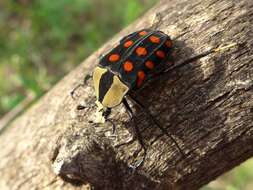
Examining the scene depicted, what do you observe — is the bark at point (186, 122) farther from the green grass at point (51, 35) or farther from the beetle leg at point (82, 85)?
the green grass at point (51, 35)

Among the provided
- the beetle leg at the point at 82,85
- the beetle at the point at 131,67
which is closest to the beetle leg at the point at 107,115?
the beetle at the point at 131,67

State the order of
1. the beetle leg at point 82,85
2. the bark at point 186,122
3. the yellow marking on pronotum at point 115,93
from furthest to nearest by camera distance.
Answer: the beetle leg at point 82,85 → the yellow marking on pronotum at point 115,93 → the bark at point 186,122

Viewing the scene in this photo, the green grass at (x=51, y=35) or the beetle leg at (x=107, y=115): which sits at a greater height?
the beetle leg at (x=107, y=115)

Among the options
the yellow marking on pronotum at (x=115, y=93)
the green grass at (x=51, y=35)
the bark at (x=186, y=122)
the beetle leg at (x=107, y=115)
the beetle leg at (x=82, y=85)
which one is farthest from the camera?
the green grass at (x=51, y=35)

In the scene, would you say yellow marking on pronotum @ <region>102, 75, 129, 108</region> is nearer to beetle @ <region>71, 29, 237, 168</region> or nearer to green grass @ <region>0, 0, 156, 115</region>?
beetle @ <region>71, 29, 237, 168</region>

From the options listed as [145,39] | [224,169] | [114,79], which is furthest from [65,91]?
[224,169]

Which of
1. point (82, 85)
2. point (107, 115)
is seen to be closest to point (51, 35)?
point (82, 85)

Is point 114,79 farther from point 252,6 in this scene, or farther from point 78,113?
point 252,6
